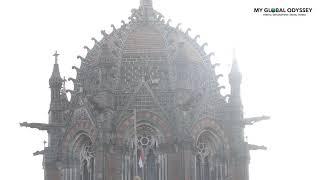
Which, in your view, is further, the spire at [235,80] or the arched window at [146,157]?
the spire at [235,80]

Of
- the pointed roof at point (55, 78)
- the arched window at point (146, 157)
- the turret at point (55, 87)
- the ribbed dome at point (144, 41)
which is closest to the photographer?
the arched window at point (146, 157)

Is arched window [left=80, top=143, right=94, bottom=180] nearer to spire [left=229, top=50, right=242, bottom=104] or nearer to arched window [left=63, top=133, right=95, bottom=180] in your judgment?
arched window [left=63, top=133, right=95, bottom=180]

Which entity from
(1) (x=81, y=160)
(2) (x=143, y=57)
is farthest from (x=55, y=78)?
(2) (x=143, y=57)

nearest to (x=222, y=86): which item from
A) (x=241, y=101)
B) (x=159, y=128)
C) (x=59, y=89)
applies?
(x=241, y=101)

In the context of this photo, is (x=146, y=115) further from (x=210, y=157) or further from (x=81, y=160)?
(x=81, y=160)

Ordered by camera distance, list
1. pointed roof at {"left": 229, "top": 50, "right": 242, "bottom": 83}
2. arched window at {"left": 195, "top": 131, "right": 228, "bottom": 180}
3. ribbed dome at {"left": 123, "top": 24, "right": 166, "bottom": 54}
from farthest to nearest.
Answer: pointed roof at {"left": 229, "top": 50, "right": 242, "bottom": 83} → ribbed dome at {"left": 123, "top": 24, "right": 166, "bottom": 54} → arched window at {"left": 195, "top": 131, "right": 228, "bottom": 180}

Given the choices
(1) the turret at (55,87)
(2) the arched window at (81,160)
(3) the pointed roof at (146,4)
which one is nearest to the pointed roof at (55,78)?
(1) the turret at (55,87)

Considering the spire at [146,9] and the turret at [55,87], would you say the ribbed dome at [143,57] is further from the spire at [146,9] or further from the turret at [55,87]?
the turret at [55,87]

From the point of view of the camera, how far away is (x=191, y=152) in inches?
2080

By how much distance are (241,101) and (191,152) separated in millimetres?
5231

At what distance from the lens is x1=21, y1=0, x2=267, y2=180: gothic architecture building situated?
52.8 m

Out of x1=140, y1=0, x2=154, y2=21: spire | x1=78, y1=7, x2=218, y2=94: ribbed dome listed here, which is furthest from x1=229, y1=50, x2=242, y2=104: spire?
x1=140, y1=0, x2=154, y2=21: spire

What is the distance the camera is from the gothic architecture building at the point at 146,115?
52750mm

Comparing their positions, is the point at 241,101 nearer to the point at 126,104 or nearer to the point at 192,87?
the point at 192,87
